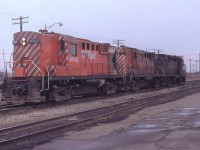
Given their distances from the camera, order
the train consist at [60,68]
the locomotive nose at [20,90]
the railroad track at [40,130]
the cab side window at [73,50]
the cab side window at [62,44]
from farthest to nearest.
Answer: the cab side window at [73,50], the cab side window at [62,44], the train consist at [60,68], the locomotive nose at [20,90], the railroad track at [40,130]

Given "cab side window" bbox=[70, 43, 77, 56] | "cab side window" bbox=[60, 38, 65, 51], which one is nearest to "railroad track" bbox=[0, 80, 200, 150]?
"cab side window" bbox=[60, 38, 65, 51]

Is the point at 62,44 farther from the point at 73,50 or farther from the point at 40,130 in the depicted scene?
the point at 40,130

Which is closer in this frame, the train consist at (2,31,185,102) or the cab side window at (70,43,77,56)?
the train consist at (2,31,185,102)

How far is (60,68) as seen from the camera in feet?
64.8

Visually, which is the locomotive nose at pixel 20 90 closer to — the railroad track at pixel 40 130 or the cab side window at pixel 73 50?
the railroad track at pixel 40 130

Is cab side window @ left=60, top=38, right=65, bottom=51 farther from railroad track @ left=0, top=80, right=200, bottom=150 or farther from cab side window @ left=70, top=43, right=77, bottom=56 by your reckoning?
railroad track @ left=0, top=80, right=200, bottom=150

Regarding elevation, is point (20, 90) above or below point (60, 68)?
below

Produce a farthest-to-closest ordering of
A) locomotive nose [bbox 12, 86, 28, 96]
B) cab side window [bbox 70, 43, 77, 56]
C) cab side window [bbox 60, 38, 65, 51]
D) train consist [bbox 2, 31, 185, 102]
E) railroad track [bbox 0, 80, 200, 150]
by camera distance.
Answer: cab side window [bbox 70, 43, 77, 56] → cab side window [bbox 60, 38, 65, 51] → train consist [bbox 2, 31, 185, 102] → locomotive nose [bbox 12, 86, 28, 96] → railroad track [bbox 0, 80, 200, 150]

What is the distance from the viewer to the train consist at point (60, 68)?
18.0 meters

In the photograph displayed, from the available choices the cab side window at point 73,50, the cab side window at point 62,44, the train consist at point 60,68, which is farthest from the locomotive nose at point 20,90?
the cab side window at point 73,50

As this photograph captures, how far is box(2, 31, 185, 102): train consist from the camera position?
58.9 feet

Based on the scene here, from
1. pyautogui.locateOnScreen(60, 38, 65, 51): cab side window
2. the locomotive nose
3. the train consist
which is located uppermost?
pyautogui.locateOnScreen(60, 38, 65, 51): cab side window

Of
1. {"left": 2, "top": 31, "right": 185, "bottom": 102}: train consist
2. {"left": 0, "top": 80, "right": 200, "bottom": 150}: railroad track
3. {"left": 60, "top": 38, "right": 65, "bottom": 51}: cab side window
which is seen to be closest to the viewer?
{"left": 0, "top": 80, "right": 200, "bottom": 150}: railroad track

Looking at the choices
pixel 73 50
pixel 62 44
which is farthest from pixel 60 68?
pixel 73 50
